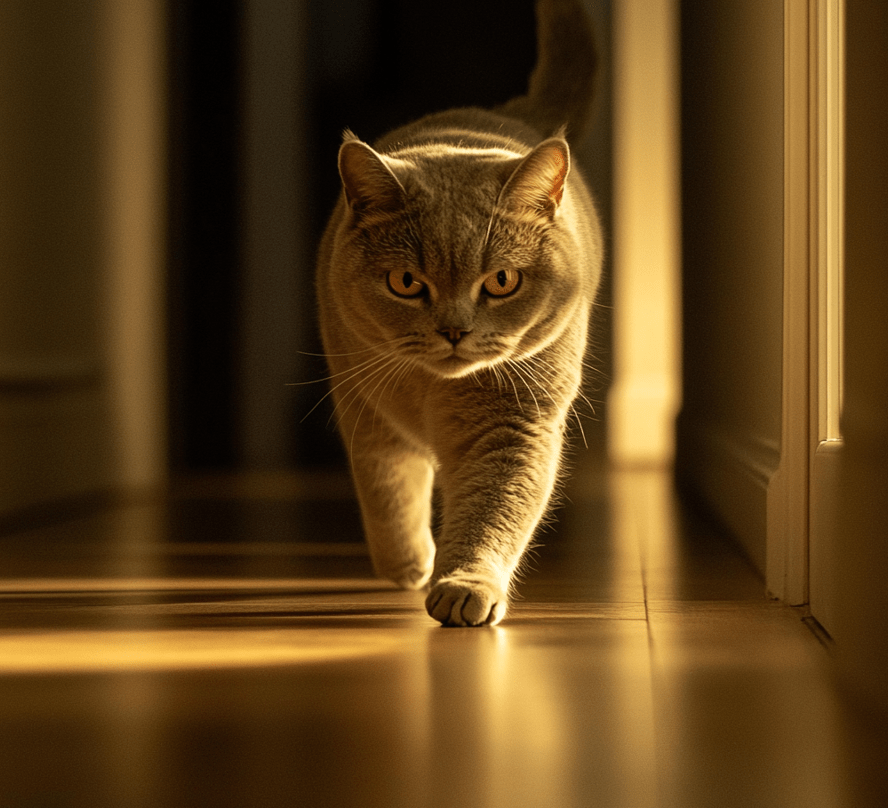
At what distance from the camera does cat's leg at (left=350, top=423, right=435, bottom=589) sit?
4.94 feet

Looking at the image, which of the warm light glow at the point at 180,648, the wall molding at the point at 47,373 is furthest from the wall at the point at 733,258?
the wall molding at the point at 47,373

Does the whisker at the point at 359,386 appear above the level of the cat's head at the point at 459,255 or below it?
below

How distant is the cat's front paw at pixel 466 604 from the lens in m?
1.19

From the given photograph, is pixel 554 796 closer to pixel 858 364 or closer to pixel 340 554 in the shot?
pixel 858 364

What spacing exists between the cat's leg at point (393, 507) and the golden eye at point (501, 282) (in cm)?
30

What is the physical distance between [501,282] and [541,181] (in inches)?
5.2

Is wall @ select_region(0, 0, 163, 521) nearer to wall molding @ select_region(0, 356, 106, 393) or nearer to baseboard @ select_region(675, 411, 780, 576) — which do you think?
wall molding @ select_region(0, 356, 106, 393)

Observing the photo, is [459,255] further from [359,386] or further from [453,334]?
[359,386]

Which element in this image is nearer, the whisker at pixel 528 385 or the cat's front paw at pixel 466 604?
the cat's front paw at pixel 466 604

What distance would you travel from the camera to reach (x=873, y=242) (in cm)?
91

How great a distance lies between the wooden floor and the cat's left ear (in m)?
0.48

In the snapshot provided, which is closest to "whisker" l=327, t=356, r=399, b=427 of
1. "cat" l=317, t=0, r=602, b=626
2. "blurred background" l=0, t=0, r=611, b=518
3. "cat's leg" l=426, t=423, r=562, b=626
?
"cat" l=317, t=0, r=602, b=626

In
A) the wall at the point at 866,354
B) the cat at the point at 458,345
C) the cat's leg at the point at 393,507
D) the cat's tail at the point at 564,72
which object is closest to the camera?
the wall at the point at 866,354

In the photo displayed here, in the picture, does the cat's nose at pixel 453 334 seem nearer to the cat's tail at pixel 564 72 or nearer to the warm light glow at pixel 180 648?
the warm light glow at pixel 180 648
